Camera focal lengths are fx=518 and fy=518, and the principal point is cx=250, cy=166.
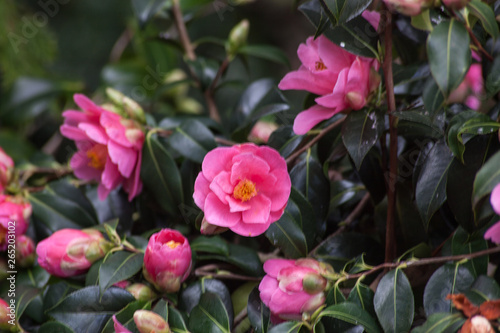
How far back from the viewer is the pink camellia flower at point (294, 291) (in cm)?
57

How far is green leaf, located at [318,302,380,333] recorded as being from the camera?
529 mm

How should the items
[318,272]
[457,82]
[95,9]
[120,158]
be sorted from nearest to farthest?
[457,82], [318,272], [120,158], [95,9]

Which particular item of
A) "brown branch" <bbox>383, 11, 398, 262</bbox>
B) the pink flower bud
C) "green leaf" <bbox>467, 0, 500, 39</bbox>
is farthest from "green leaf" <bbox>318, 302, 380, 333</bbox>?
the pink flower bud

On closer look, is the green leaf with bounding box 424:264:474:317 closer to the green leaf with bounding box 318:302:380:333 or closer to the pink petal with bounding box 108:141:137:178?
the green leaf with bounding box 318:302:380:333

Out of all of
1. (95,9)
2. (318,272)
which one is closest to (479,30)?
(318,272)

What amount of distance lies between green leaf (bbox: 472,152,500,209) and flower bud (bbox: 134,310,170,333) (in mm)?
342

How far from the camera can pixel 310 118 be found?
1.99 ft

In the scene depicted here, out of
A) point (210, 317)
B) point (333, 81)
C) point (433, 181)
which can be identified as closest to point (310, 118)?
point (333, 81)

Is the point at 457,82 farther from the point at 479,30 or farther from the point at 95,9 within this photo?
the point at 95,9

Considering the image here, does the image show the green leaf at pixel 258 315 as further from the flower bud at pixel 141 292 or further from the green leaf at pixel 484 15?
the green leaf at pixel 484 15

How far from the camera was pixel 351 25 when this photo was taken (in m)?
0.59

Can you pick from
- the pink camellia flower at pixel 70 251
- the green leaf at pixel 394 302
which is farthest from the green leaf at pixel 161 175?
the green leaf at pixel 394 302

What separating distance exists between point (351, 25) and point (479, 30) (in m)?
0.16

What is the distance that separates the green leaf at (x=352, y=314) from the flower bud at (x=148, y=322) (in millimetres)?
172
